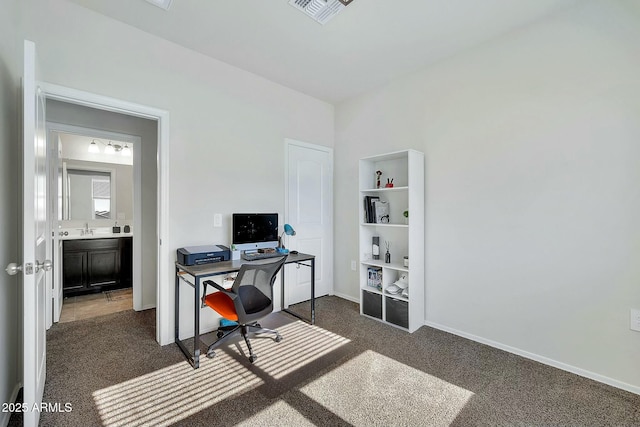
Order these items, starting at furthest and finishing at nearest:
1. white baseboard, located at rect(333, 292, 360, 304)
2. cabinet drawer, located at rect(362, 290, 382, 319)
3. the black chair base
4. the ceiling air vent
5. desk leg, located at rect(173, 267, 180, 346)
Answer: white baseboard, located at rect(333, 292, 360, 304) → cabinet drawer, located at rect(362, 290, 382, 319) → desk leg, located at rect(173, 267, 180, 346) → the black chair base → the ceiling air vent

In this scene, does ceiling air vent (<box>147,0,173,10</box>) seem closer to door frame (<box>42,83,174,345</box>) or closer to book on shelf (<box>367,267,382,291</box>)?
door frame (<box>42,83,174,345</box>)

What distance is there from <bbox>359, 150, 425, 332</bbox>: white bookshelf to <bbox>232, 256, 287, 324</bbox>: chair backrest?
126 cm

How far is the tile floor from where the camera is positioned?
3.21 m

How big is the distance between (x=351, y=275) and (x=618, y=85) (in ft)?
9.87

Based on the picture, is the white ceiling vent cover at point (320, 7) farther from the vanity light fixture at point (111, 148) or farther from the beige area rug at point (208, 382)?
the vanity light fixture at point (111, 148)

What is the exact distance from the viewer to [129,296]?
397cm

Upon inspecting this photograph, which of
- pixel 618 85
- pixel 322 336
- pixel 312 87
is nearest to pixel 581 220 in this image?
pixel 618 85

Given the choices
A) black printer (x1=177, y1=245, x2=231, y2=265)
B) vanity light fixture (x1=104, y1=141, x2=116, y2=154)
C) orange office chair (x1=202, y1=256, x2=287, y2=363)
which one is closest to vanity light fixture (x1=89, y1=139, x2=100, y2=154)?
vanity light fixture (x1=104, y1=141, x2=116, y2=154)

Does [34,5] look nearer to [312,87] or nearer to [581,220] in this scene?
[312,87]

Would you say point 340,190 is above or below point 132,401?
above

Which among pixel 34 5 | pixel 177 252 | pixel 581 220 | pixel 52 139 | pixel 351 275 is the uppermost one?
pixel 34 5

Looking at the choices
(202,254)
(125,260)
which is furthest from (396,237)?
(125,260)

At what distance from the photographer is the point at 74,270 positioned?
387cm

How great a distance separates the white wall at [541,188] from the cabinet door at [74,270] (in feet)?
14.9
